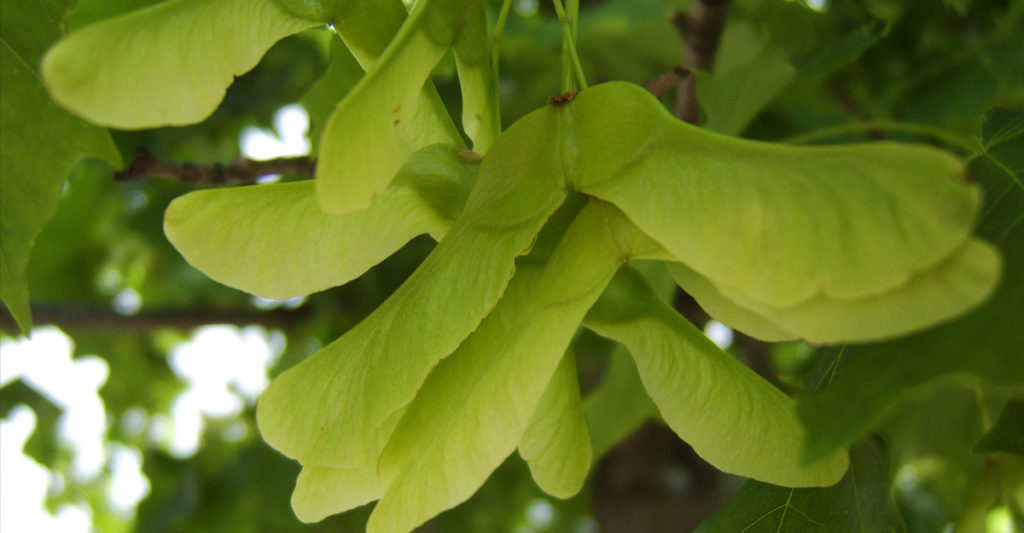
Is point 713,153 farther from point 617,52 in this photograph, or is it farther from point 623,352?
point 617,52

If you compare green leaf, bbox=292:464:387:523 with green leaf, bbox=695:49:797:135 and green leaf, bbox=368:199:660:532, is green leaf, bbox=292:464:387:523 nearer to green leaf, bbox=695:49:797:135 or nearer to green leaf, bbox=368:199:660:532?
green leaf, bbox=368:199:660:532

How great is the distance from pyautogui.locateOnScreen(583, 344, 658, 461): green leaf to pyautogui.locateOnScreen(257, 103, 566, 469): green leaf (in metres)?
0.65

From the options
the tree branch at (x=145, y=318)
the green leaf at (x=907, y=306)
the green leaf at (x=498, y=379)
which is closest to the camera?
the green leaf at (x=907, y=306)

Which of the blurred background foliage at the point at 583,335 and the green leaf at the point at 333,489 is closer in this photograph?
the green leaf at the point at 333,489

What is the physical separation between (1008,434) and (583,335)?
1202 mm

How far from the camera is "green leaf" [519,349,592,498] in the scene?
641 mm

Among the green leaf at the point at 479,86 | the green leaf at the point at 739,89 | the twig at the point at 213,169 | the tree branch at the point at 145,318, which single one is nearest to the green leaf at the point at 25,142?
the twig at the point at 213,169

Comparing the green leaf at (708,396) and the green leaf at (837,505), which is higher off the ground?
the green leaf at (708,396)

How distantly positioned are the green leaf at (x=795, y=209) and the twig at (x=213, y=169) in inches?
22.2

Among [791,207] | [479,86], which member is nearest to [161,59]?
[479,86]

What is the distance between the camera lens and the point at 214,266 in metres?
0.59

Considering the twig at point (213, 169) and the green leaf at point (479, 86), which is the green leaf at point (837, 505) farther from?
the twig at point (213, 169)

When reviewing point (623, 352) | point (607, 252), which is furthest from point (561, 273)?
point (623, 352)

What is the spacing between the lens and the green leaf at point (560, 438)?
25.2 inches
